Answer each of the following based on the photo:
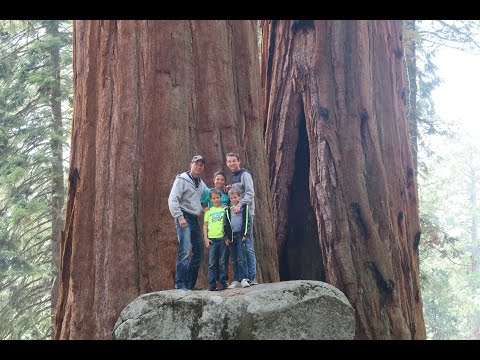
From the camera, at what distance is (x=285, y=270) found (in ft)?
27.6

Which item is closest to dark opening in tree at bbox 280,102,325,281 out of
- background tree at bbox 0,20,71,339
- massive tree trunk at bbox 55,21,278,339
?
massive tree trunk at bbox 55,21,278,339

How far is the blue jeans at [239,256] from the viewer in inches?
186

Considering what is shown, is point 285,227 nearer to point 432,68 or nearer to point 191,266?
point 191,266

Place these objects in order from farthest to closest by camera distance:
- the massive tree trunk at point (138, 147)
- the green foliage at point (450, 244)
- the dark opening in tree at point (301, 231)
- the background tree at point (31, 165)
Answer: the green foliage at point (450, 244) < the background tree at point (31, 165) < the dark opening in tree at point (301, 231) < the massive tree trunk at point (138, 147)

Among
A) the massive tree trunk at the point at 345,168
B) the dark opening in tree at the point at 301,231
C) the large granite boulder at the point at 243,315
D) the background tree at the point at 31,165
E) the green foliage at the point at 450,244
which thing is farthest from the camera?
the green foliage at the point at 450,244

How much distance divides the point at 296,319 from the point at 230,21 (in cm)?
355

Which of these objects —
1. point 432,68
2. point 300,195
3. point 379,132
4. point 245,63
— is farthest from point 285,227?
point 432,68

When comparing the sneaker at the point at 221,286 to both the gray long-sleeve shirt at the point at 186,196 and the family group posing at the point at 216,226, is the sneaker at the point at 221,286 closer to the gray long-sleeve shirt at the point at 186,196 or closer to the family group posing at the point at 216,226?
the family group posing at the point at 216,226

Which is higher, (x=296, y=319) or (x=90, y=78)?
(x=90, y=78)

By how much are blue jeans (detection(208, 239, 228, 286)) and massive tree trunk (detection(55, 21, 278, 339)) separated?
0.69 meters

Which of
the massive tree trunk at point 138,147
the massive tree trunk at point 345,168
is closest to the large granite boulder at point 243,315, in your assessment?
the massive tree trunk at point 138,147

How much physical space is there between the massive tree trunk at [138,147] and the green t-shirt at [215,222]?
863mm

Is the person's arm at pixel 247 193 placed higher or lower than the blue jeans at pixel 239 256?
higher

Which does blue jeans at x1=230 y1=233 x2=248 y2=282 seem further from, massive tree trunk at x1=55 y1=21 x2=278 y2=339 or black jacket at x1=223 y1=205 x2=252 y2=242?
massive tree trunk at x1=55 y1=21 x2=278 y2=339
